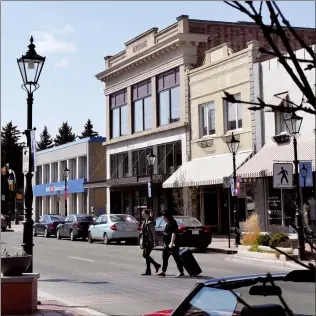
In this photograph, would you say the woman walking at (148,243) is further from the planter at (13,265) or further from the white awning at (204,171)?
the white awning at (204,171)

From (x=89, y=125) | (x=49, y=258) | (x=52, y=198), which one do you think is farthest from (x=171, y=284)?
(x=89, y=125)

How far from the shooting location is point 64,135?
117312 millimetres

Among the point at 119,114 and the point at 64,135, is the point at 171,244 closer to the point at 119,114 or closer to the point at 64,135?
the point at 119,114

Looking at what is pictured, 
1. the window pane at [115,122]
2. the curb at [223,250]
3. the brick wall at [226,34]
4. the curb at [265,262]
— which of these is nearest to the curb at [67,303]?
the curb at [265,262]

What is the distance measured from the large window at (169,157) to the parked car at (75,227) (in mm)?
6200

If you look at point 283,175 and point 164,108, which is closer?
point 283,175

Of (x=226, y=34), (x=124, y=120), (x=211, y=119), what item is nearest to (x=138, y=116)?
(x=124, y=120)

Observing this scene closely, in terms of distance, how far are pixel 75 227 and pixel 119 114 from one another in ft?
45.1

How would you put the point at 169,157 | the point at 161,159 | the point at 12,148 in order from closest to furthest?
the point at 169,157 < the point at 161,159 < the point at 12,148

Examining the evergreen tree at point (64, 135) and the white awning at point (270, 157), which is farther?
the evergreen tree at point (64, 135)

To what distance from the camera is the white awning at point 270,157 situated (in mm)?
24688

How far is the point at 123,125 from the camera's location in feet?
141

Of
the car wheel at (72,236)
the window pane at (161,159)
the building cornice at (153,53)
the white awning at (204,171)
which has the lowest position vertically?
the car wheel at (72,236)

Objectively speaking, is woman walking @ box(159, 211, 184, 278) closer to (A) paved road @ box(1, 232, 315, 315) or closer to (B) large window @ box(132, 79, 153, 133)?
(A) paved road @ box(1, 232, 315, 315)
